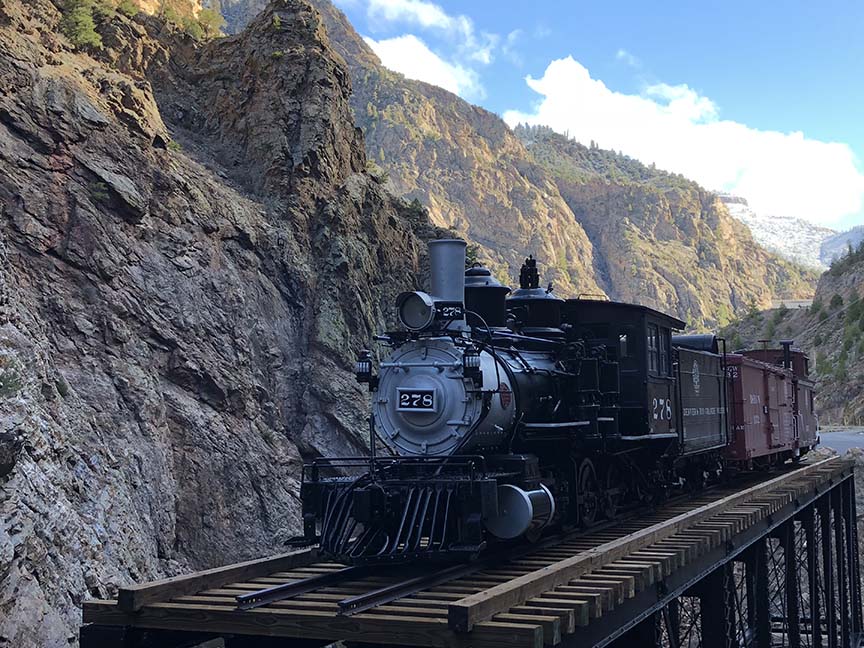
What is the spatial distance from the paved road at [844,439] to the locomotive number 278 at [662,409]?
915 inches

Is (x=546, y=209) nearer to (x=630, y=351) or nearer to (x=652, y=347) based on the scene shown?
(x=652, y=347)

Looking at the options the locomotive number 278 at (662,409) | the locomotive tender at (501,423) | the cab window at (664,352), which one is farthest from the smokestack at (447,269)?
the cab window at (664,352)

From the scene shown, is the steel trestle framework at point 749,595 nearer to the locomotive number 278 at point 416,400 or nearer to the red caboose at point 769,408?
the red caboose at point 769,408

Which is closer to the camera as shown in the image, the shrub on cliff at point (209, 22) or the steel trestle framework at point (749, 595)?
the steel trestle framework at point (749, 595)

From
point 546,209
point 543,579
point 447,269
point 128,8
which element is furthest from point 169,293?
point 546,209

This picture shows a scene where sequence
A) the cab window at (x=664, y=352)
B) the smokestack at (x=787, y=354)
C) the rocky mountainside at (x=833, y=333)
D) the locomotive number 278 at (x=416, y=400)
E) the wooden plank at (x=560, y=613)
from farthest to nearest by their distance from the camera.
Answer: the rocky mountainside at (x=833, y=333), the smokestack at (x=787, y=354), the cab window at (x=664, y=352), the locomotive number 278 at (x=416, y=400), the wooden plank at (x=560, y=613)

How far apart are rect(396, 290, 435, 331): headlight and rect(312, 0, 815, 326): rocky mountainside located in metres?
106

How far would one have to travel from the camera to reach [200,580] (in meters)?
8.14

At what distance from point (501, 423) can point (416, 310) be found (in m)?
1.61

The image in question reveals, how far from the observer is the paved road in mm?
35031

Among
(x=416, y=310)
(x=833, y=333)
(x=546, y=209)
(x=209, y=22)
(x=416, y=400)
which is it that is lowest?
(x=416, y=400)

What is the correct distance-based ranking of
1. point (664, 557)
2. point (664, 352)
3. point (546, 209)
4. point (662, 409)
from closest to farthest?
point (664, 557)
point (662, 409)
point (664, 352)
point (546, 209)

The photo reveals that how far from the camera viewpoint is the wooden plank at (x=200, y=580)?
294 inches

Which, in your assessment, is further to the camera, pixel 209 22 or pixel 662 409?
pixel 209 22
